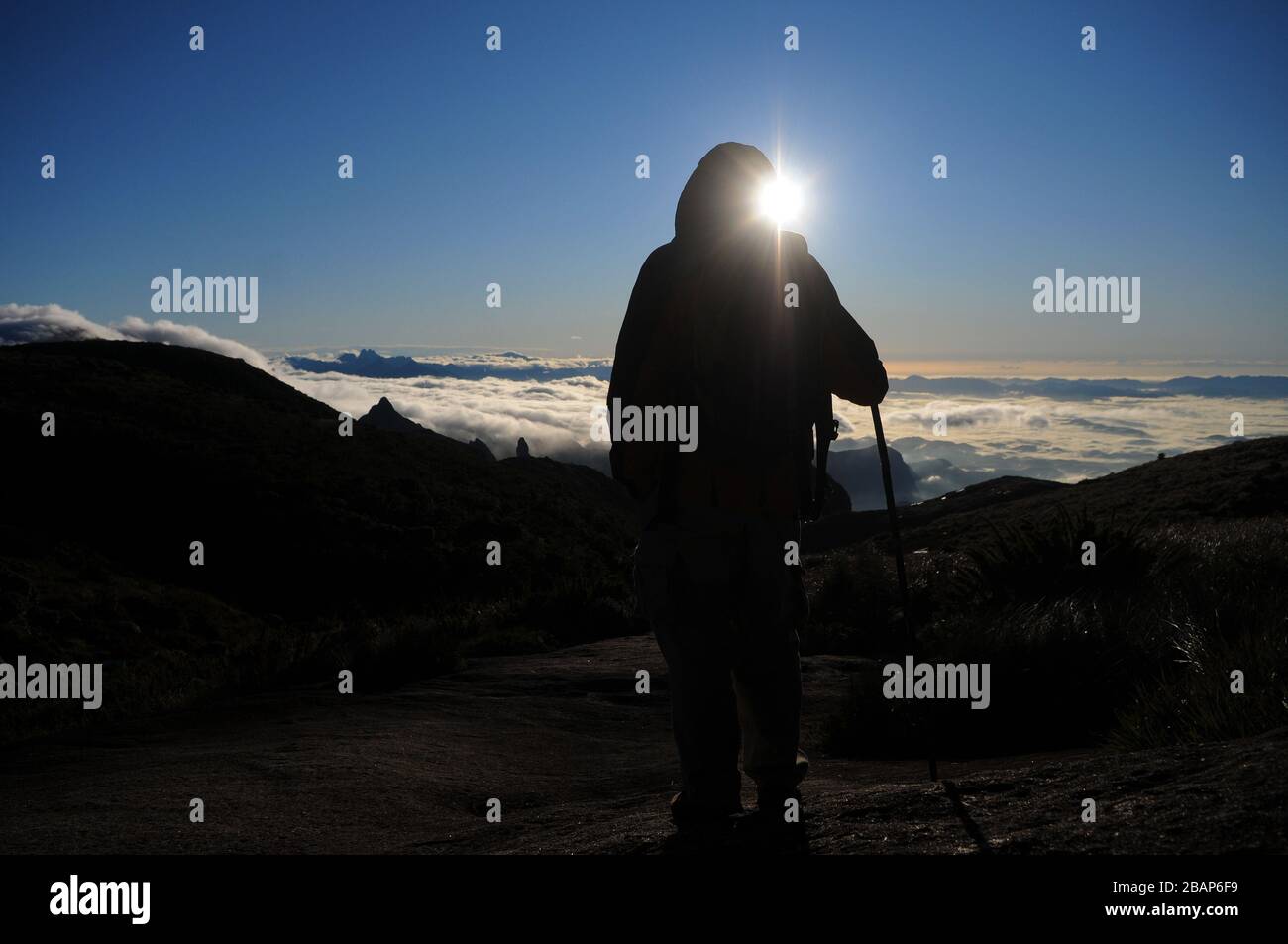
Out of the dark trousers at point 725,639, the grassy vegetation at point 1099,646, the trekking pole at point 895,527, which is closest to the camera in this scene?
the dark trousers at point 725,639

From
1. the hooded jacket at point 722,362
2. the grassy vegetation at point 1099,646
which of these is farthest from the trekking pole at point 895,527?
the hooded jacket at point 722,362

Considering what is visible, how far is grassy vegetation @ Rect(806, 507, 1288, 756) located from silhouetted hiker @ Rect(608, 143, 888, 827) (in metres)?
0.89

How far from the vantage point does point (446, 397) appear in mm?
196500

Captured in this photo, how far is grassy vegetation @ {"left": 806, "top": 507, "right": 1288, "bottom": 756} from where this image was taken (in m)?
4.32

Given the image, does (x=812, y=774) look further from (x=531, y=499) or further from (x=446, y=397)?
(x=446, y=397)

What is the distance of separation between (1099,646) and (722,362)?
13.1 feet

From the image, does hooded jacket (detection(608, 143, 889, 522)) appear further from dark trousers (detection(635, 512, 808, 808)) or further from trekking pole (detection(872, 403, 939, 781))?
trekking pole (detection(872, 403, 939, 781))

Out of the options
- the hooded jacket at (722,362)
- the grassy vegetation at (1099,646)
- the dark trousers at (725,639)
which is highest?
the hooded jacket at (722,362)

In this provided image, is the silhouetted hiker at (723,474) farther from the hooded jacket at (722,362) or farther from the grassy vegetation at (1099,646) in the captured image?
the grassy vegetation at (1099,646)

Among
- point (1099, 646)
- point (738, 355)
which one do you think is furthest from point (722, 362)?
point (1099, 646)

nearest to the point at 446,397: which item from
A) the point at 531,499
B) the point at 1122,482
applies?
the point at 531,499

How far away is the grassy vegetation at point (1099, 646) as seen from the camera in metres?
4.32

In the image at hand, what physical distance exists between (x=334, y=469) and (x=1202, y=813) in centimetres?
3704

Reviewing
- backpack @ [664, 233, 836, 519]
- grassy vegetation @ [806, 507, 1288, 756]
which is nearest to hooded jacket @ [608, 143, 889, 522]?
backpack @ [664, 233, 836, 519]
